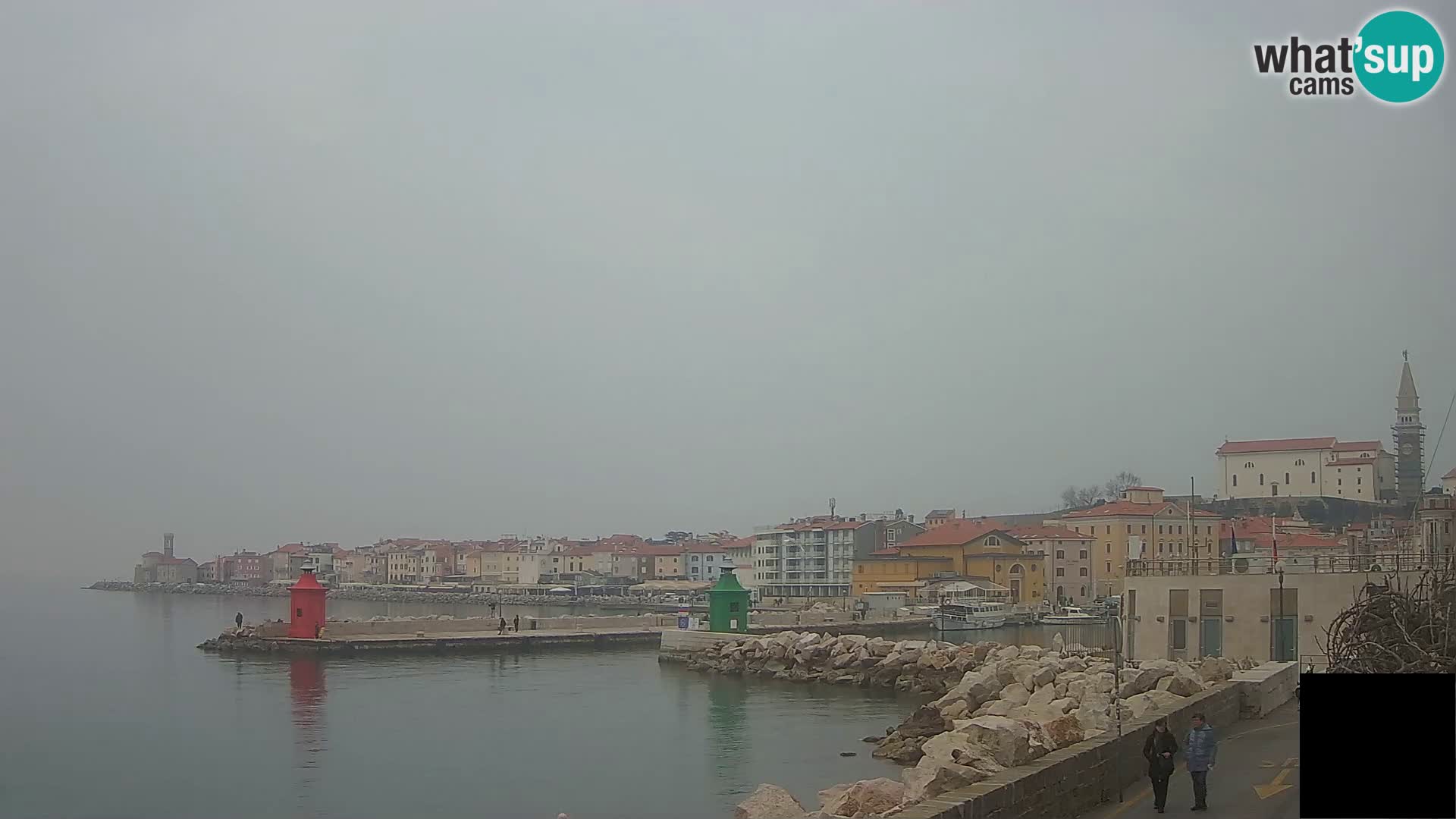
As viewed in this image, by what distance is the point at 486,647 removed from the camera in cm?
4788

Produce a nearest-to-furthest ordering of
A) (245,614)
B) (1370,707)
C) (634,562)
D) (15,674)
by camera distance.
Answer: (1370,707) → (15,674) → (245,614) → (634,562)

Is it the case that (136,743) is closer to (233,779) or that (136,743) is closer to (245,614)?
(233,779)

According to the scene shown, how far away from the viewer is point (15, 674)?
45.2 m

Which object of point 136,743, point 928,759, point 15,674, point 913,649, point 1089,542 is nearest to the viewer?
point 928,759

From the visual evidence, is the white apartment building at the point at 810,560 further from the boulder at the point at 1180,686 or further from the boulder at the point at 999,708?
the boulder at the point at 1180,686

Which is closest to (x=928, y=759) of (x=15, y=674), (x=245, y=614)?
(x=15, y=674)

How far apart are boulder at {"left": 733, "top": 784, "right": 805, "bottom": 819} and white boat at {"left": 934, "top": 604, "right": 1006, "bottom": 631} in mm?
45892

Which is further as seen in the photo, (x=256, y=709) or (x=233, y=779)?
(x=256, y=709)

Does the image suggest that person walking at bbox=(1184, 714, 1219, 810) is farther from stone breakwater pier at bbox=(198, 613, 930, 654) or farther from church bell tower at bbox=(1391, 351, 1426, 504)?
stone breakwater pier at bbox=(198, 613, 930, 654)

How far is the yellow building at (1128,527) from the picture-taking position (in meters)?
59.1

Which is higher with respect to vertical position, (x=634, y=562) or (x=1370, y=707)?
(x=1370, y=707)

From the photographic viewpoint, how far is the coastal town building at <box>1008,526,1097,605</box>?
73.0 metres

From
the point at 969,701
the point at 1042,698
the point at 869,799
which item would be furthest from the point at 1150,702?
the point at 969,701

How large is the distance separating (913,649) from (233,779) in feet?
68.2
